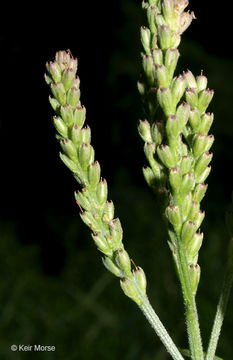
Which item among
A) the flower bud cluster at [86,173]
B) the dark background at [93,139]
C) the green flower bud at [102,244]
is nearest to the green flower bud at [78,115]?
the flower bud cluster at [86,173]

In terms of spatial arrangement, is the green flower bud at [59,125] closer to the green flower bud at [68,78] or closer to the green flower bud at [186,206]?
the green flower bud at [68,78]

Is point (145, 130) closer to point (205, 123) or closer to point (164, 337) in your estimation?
point (205, 123)

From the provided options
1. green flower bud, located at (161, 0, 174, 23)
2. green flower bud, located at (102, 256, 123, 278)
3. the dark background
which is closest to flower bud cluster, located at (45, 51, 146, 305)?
green flower bud, located at (102, 256, 123, 278)

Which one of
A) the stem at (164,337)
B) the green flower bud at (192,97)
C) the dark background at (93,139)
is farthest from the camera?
the dark background at (93,139)

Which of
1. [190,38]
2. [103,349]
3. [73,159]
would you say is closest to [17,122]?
[190,38]

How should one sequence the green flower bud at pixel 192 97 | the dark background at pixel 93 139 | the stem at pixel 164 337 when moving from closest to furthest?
the stem at pixel 164 337
the green flower bud at pixel 192 97
the dark background at pixel 93 139

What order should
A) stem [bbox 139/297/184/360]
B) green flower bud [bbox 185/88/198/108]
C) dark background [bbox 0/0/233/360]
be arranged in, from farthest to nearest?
dark background [bbox 0/0/233/360] → green flower bud [bbox 185/88/198/108] → stem [bbox 139/297/184/360]

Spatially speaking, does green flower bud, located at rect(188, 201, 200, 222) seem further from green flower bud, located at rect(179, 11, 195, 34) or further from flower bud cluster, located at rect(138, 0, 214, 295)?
green flower bud, located at rect(179, 11, 195, 34)
